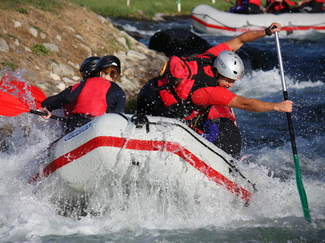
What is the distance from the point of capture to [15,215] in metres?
5.31

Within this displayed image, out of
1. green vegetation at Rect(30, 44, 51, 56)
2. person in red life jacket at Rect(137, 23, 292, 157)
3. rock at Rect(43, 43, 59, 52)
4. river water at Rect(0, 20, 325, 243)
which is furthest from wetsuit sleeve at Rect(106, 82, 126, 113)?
rock at Rect(43, 43, 59, 52)

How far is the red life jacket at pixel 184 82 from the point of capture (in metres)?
5.70


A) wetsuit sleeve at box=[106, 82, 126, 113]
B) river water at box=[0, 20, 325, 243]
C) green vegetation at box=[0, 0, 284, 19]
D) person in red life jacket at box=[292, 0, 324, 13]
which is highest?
green vegetation at box=[0, 0, 284, 19]

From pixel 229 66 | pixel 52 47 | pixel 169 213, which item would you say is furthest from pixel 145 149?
pixel 52 47

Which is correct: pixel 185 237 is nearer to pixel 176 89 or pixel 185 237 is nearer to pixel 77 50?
pixel 176 89

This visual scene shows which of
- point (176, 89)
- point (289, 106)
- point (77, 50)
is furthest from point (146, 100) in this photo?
point (77, 50)

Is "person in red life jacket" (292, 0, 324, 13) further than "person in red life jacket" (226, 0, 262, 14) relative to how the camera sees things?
No

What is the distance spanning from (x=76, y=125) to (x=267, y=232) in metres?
2.53

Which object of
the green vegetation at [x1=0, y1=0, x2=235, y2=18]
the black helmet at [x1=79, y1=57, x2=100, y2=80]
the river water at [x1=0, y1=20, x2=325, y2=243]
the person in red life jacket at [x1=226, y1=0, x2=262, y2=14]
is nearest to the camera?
the river water at [x1=0, y1=20, x2=325, y2=243]

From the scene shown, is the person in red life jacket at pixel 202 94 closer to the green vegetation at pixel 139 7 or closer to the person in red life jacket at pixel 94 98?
the person in red life jacket at pixel 94 98

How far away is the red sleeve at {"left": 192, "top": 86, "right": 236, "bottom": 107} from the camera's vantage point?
5.44 meters

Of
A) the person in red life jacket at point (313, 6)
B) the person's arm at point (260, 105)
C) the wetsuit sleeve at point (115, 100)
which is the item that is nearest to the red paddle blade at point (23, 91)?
the wetsuit sleeve at point (115, 100)

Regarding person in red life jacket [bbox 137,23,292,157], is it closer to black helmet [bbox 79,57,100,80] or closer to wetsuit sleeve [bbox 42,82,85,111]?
black helmet [bbox 79,57,100,80]

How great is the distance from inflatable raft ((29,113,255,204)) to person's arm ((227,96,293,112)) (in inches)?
23.2
